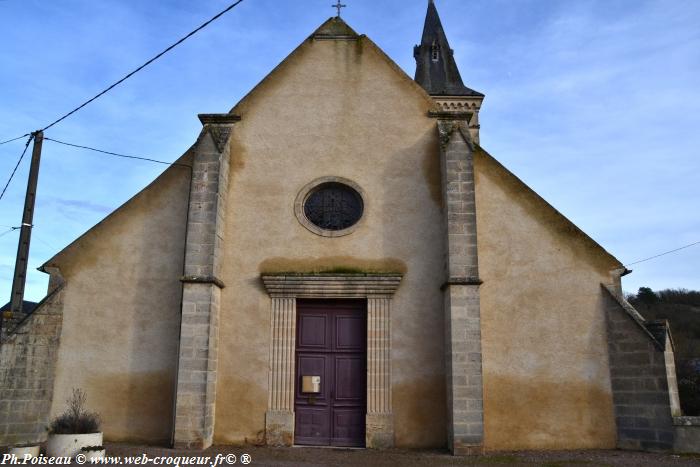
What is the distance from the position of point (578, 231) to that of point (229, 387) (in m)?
6.38

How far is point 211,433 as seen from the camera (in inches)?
362

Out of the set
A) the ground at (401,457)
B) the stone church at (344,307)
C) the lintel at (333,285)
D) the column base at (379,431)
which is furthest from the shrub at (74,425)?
the column base at (379,431)

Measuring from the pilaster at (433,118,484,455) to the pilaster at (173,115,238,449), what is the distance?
3.76 meters

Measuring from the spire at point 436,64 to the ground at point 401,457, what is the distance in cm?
1803

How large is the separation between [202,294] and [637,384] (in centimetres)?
692

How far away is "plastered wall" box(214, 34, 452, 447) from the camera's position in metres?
9.41

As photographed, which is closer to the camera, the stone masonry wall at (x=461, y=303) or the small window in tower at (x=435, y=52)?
the stone masonry wall at (x=461, y=303)

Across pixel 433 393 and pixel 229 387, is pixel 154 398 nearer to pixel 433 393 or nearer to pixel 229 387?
pixel 229 387

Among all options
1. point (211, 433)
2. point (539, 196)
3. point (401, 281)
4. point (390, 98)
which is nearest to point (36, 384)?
point (211, 433)

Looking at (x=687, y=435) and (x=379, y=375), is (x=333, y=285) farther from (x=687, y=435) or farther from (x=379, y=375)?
(x=687, y=435)

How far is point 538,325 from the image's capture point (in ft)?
30.9

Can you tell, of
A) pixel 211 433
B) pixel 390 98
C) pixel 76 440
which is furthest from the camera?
pixel 390 98

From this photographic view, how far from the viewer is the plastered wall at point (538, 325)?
905 cm

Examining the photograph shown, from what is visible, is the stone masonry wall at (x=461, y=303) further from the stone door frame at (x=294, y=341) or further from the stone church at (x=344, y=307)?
the stone door frame at (x=294, y=341)
